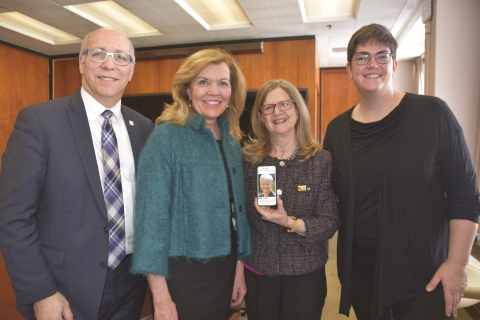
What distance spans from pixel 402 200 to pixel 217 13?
532 centimetres

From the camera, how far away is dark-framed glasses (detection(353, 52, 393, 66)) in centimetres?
156

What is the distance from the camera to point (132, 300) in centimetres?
163

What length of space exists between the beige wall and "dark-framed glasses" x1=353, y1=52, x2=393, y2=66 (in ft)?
12.6

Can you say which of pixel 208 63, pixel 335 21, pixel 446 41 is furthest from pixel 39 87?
pixel 446 41

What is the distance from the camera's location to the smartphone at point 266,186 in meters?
1.59

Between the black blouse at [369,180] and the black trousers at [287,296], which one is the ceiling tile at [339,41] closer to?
the black blouse at [369,180]

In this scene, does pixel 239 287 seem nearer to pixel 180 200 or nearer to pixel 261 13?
pixel 180 200

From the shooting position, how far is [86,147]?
1424 millimetres

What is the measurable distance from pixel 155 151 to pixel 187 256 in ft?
1.65

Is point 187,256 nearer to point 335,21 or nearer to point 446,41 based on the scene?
point 446,41

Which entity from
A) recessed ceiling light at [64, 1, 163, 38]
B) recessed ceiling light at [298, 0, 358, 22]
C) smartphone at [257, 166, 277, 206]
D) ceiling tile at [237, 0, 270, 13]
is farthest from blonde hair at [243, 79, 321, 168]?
recessed ceiling light at [64, 1, 163, 38]

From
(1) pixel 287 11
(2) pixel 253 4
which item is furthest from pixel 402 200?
(1) pixel 287 11

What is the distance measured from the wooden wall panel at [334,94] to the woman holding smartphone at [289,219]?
8.56 metres

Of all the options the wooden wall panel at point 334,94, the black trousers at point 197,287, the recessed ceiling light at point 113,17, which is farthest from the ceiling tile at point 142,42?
the black trousers at point 197,287
